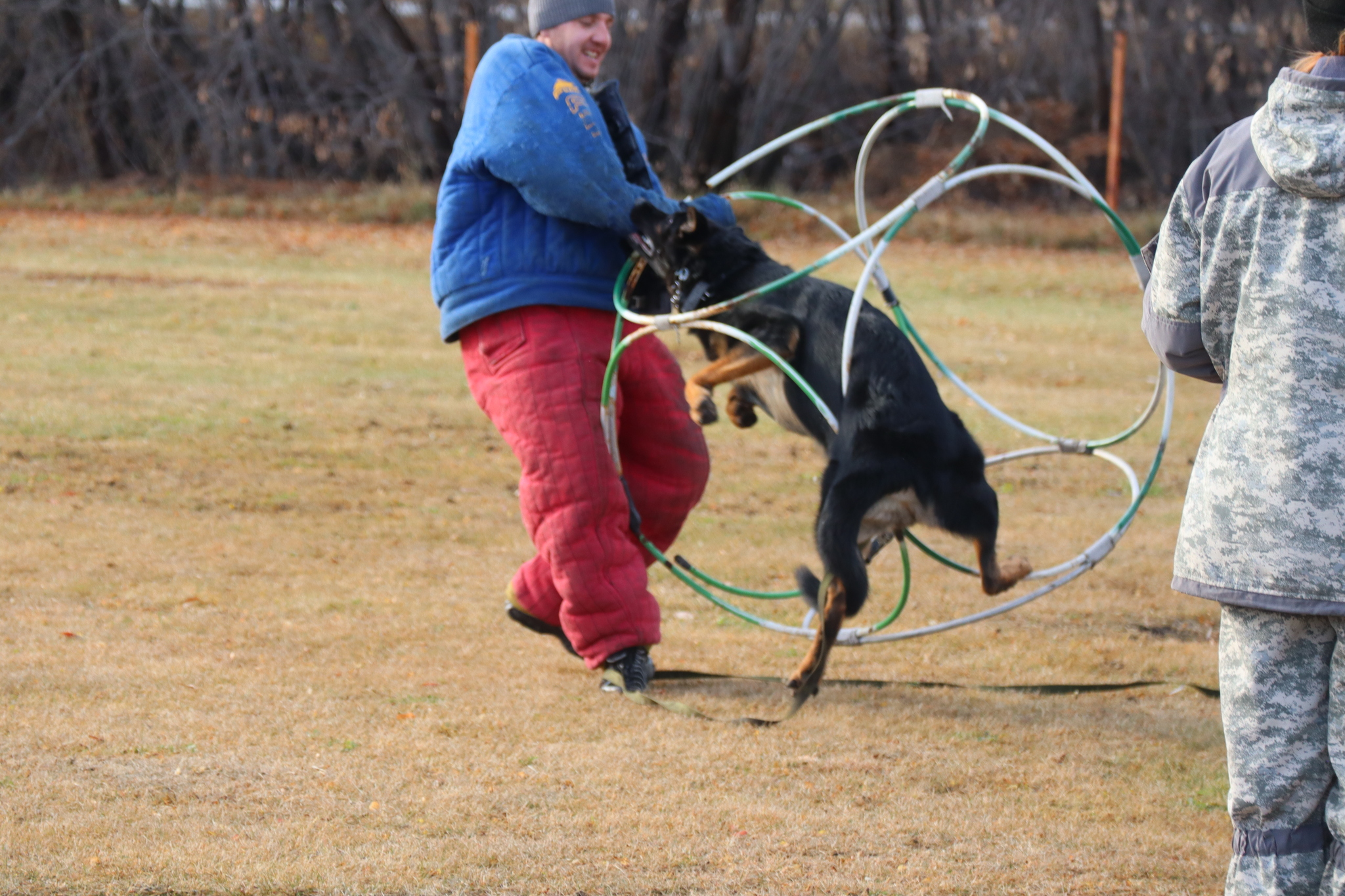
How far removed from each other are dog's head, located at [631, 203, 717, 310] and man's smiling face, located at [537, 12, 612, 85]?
500mm

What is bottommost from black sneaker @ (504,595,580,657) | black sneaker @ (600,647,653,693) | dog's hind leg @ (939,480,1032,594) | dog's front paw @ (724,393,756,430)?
black sneaker @ (600,647,653,693)

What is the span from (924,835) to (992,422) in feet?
19.0

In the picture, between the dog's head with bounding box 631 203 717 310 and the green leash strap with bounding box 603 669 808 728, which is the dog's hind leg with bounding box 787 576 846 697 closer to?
the green leash strap with bounding box 603 669 808 728

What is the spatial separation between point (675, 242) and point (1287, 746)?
2.26 m

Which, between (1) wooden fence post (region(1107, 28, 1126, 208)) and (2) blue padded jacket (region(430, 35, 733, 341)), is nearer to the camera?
(2) blue padded jacket (region(430, 35, 733, 341))

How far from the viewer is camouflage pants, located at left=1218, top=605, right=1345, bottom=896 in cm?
224

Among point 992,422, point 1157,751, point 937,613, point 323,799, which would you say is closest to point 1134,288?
point 992,422

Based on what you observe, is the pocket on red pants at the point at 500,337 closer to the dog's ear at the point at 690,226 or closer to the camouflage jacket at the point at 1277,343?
the dog's ear at the point at 690,226

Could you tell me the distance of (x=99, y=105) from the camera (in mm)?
18984

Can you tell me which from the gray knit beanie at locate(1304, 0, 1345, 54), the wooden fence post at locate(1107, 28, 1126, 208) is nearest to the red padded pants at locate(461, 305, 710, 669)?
the gray knit beanie at locate(1304, 0, 1345, 54)

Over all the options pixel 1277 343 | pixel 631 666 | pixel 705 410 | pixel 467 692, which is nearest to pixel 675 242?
pixel 705 410

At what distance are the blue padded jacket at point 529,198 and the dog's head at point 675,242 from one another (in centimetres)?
4

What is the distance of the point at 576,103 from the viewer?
386cm

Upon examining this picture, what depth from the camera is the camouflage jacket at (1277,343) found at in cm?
213
